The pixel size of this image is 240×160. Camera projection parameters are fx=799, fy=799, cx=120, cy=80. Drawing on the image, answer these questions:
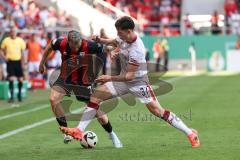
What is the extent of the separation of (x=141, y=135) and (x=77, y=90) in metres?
1.72

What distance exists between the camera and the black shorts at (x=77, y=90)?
492 inches

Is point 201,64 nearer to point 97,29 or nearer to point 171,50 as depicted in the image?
point 171,50

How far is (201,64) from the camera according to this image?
45.2 m

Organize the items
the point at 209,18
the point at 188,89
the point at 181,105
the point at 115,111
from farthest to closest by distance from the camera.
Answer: the point at 209,18
the point at 188,89
the point at 181,105
the point at 115,111

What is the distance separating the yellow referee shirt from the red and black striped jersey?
386 inches

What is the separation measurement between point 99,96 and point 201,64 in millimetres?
33799

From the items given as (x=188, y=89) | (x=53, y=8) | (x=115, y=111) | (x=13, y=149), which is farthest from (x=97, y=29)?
(x=13, y=149)

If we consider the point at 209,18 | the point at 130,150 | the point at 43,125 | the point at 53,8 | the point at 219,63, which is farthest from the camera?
the point at 209,18

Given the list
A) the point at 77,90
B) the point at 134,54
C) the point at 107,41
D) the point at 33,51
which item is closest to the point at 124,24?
the point at 134,54

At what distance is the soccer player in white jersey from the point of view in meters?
11.5

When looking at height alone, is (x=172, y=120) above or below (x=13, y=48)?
below

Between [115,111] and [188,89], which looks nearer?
[115,111]

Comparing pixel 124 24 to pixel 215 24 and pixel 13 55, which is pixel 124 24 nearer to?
pixel 13 55

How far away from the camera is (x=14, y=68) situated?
74.4 feet
